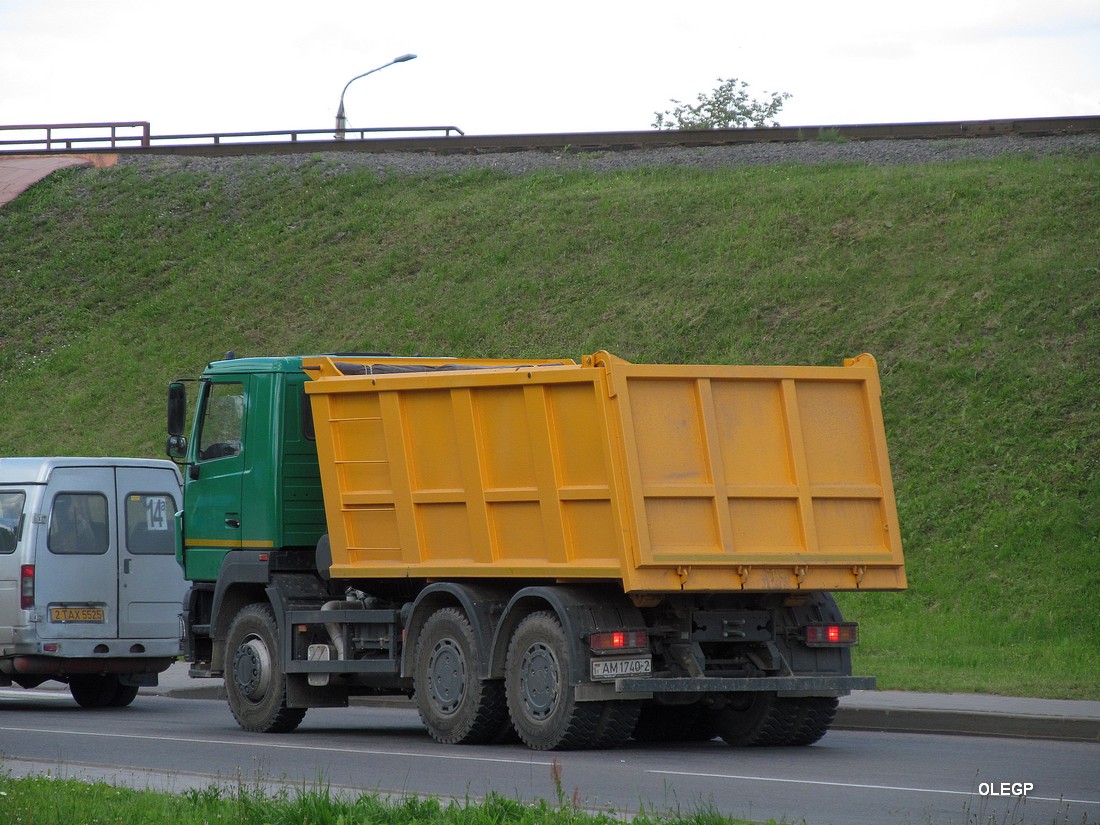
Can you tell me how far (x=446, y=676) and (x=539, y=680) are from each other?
1099mm

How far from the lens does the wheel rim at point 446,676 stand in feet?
40.8

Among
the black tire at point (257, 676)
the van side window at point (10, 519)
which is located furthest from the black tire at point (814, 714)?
the van side window at point (10, 519)

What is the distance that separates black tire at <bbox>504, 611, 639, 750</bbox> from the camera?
37.8 feet

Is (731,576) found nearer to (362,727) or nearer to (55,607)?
(362,727)

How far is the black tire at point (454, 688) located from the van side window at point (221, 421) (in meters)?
2.81

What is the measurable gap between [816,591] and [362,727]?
4.86m

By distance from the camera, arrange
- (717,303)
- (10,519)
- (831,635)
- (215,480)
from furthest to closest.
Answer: (717,303)
(10,519)
(215,480)
(831,635)

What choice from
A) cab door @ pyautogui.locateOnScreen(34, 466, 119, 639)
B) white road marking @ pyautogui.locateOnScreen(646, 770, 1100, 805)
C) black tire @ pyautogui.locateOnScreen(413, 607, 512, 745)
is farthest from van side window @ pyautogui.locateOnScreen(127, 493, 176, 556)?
white road marking @ pyautogui.locateOnScreen(646, 770, 1100, 805)

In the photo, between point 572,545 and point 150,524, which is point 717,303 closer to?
point 150,524

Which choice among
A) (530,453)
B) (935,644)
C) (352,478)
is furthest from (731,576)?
(935,644)

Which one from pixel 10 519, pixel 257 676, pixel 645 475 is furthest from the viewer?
pixel 10 519

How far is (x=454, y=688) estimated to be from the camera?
41.0 feet

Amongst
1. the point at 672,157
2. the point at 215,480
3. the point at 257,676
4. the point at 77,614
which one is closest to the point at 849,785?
the point at 257,676

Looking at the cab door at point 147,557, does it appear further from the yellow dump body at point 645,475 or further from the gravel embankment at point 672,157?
the gravel embankment at point 672,157
